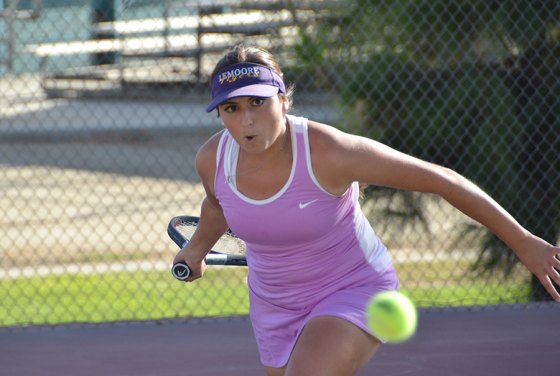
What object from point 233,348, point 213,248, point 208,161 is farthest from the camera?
point 233,348

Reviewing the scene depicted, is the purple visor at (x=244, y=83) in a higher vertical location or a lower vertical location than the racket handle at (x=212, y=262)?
higher

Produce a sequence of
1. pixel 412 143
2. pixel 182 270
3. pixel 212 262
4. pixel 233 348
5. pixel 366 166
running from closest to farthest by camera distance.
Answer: pixel 366 166, pixel 182 270, pixel 212 262, pixel 233 348, pixel 412 143

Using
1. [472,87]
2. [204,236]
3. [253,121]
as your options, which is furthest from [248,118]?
[472,87]

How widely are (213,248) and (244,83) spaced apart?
1.24 metres

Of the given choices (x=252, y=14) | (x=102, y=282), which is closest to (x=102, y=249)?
(x=102, y=282)

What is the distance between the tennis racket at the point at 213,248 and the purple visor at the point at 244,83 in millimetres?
725

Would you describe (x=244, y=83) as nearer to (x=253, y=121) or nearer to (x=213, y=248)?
(x=253, y=121)

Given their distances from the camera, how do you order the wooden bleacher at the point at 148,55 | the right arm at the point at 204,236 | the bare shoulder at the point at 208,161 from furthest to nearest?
the wooden bleacher at the point at 148,55, the right arm at the point at 204,236, the bare shoulder at the point at 208,161

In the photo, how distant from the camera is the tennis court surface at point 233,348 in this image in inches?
213

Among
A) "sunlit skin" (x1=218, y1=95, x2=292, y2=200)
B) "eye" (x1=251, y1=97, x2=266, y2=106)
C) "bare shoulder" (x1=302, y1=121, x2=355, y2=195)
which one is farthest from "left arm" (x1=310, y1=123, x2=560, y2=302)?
"eye" (x1=251, y1=97, x2=266, y2=106)

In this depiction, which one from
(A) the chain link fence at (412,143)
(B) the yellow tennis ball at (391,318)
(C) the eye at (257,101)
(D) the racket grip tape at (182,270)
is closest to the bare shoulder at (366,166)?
(C) the eye at (257,101)

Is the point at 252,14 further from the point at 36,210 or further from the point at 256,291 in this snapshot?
the point at 256,291

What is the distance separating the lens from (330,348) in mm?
3242

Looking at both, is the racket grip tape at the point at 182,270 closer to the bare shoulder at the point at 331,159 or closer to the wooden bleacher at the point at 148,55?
the bare shoulder at the point at 331,159
